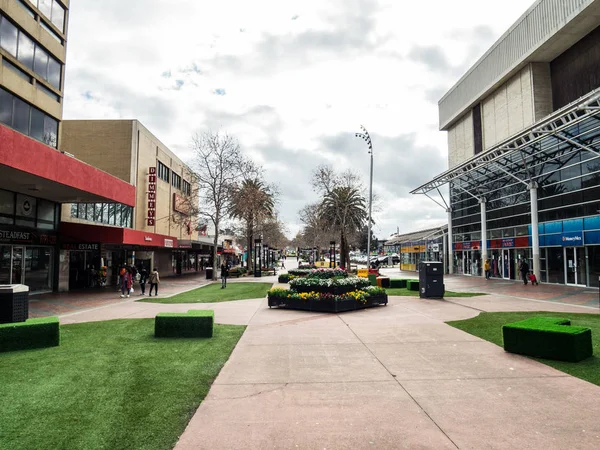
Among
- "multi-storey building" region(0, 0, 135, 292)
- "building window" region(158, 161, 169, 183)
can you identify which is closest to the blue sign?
"multi-storey building" region(0, 0, 135, 292)

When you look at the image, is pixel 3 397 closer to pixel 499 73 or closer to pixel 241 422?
pixel 241 422

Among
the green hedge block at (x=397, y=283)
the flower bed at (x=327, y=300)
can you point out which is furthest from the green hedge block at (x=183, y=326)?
the green hedge block at (x=397, y=283)

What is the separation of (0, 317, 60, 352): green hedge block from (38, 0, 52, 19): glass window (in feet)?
61.3

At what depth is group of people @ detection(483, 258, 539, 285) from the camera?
1038 inches

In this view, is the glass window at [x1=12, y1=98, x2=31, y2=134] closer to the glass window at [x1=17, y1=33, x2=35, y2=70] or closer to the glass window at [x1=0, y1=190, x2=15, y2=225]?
the glass window at [x1=17, y1=33, x2=35, y2=70]

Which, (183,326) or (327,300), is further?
→ (327,300)

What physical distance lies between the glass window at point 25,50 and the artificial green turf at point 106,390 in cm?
1573

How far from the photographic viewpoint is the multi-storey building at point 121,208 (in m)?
24.0

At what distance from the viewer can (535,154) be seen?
2856 cm

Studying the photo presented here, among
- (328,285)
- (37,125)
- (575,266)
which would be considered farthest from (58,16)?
(575,266)

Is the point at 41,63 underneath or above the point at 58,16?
underneath

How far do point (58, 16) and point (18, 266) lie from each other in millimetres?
13468

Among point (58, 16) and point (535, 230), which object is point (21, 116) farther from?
point (535, 230)

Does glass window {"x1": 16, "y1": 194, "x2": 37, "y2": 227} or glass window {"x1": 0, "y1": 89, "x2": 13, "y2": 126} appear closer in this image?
glass window {"x1": 0, "y1": 89, "x2": 13, "y2": 126}
